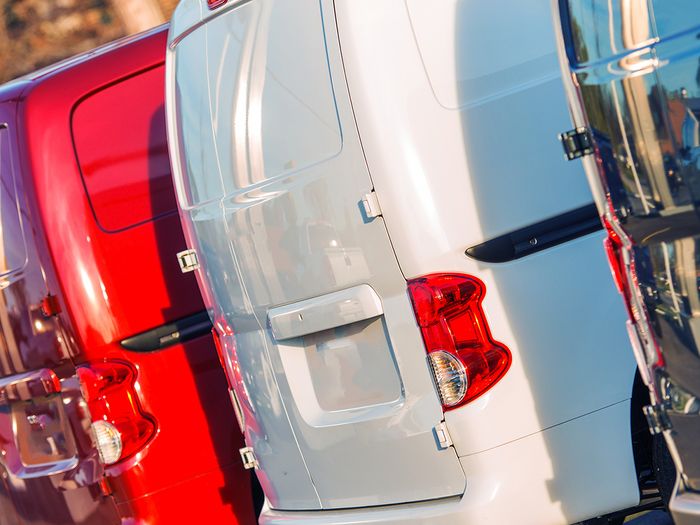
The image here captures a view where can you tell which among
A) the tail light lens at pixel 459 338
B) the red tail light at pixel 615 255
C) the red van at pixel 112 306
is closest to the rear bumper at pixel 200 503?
the red van at pixel 112 306

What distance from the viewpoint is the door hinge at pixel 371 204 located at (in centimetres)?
371

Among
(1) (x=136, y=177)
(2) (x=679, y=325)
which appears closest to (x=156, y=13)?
(1) (x=136, y=177)

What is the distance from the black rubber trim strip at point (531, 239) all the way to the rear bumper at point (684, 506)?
2.79ft

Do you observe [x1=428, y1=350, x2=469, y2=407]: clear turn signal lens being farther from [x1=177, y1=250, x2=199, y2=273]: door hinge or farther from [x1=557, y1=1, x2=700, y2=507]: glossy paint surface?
[x1=177, y1=250, x2=199, y2=273]: door hinge

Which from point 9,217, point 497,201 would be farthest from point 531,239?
point 9,217

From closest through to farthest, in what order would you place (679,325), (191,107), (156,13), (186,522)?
1. (679,325)
2. (191,107)
3. (186,522)
4. (156,13)

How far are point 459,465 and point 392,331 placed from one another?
49 centimetres

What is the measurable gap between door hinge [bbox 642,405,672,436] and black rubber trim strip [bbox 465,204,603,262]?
634mm

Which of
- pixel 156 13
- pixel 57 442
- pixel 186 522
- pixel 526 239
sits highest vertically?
pixel 156 13

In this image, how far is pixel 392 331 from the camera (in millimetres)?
3805

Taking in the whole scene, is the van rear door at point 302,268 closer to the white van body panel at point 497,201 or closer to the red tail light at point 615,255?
the white van body panel at point 497,201

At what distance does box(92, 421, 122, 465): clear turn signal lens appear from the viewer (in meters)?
4.96

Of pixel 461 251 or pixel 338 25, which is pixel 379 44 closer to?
pixel 338 25

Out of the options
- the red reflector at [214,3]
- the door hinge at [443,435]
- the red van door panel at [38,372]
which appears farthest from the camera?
the red van door panel at [38,372]
